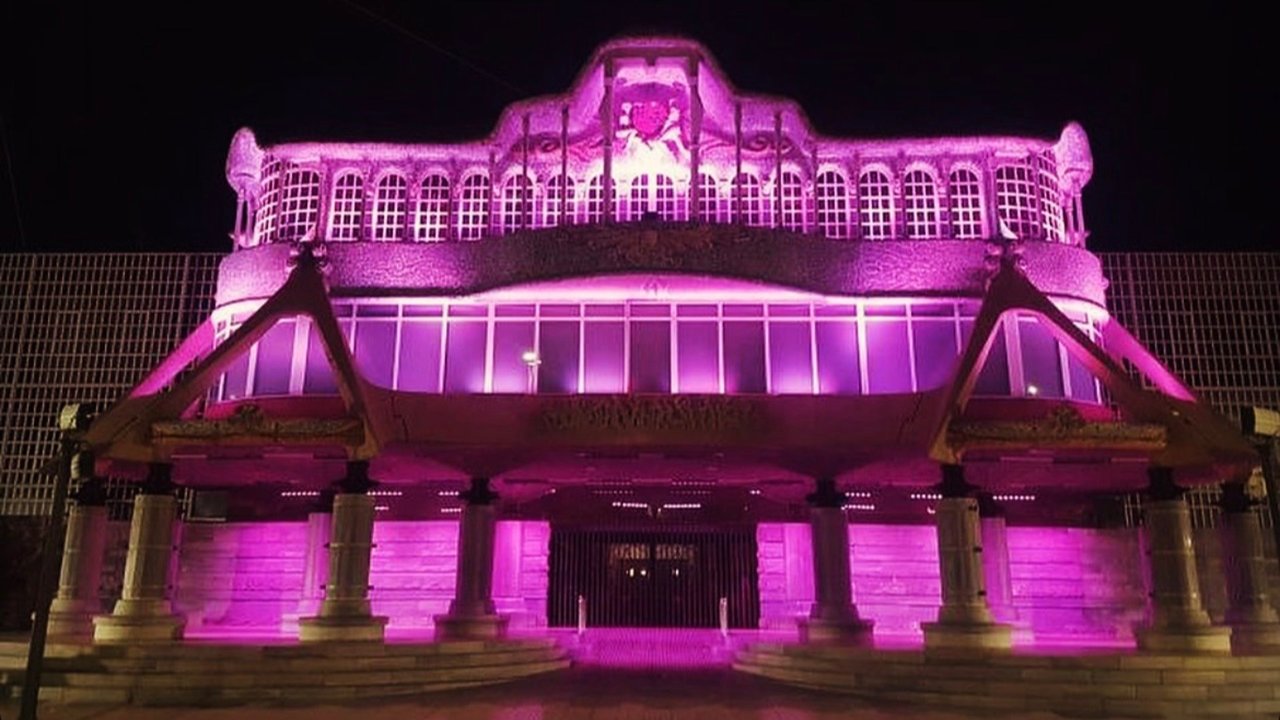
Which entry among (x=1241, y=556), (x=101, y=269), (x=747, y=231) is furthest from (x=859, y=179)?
(x=101, y=269)

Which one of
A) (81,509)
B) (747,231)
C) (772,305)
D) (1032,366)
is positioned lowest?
(81,509)

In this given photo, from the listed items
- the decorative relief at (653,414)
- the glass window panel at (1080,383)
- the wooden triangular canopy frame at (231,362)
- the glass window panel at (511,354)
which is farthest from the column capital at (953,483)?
the wooden triangular canopy frame at (231,362)

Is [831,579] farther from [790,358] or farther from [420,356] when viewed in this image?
[420,356]

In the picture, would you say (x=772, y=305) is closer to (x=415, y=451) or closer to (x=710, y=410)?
(x=710, y=410)

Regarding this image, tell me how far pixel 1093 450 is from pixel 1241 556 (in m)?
5.81

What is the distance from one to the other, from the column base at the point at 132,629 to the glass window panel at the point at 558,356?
1082cm

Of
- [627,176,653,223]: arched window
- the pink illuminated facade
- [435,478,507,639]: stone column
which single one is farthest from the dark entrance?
[627,176,653,223]: arched window

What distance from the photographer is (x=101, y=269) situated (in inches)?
1275

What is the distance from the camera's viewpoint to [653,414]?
21469 millimetres

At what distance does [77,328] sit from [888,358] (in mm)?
26641

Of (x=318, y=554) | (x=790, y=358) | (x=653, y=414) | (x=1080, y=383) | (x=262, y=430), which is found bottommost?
(x=318, y=554)

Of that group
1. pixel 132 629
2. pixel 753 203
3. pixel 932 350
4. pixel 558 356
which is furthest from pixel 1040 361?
pixel 132 629

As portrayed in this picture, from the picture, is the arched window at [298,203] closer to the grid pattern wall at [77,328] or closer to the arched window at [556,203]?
the grid pattern wall at [77,328]

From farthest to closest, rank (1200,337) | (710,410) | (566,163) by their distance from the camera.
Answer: (1200,337), (566,163), (710,410)
